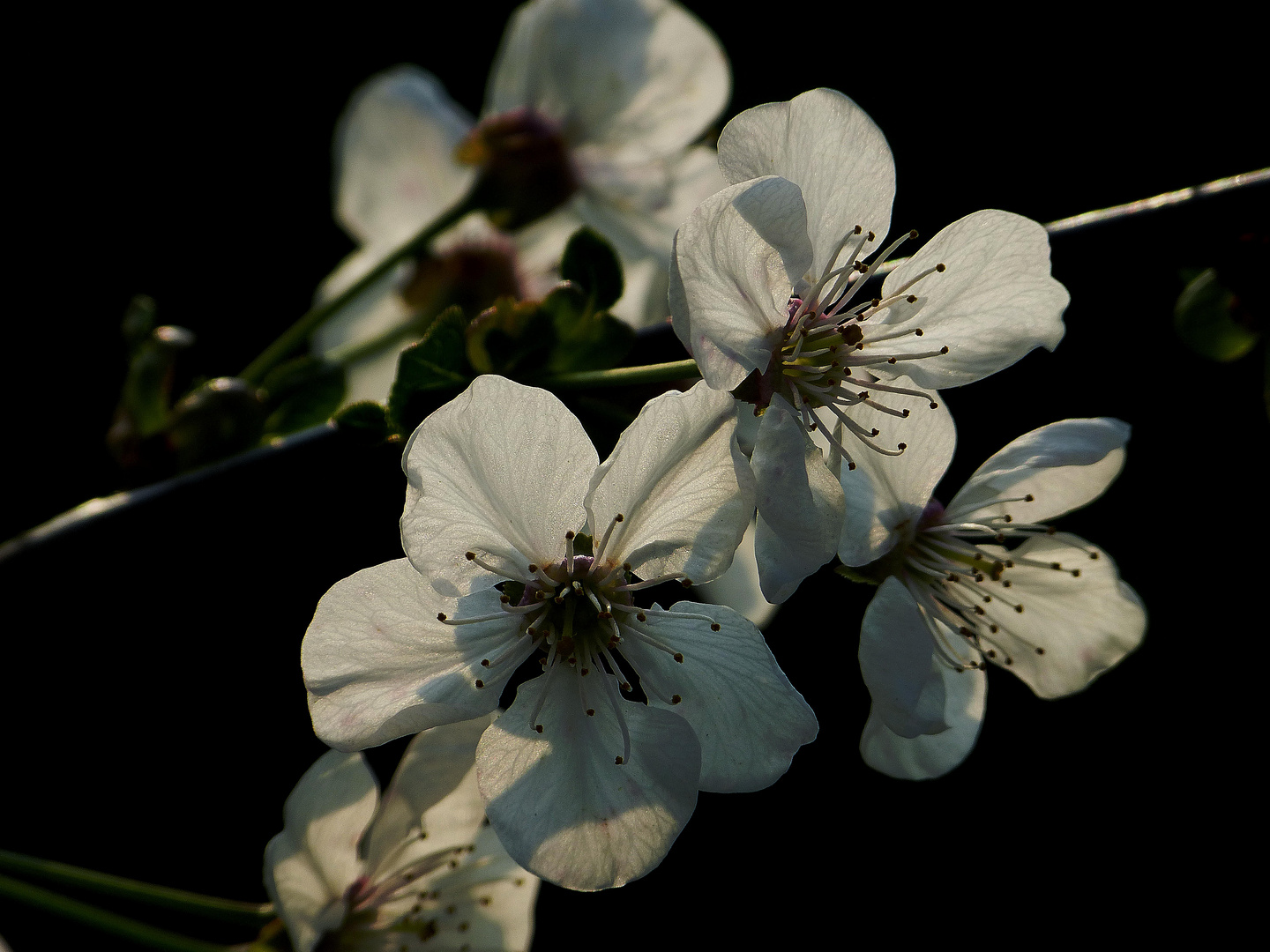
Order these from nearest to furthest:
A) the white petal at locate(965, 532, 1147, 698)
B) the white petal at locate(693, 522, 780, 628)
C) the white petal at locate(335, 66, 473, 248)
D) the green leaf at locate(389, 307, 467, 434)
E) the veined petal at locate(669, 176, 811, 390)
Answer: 1. the veined petal at locate(669, 176, 811, 390)
2. the green leaf at locate(389, 307, 467, 434)
3. the white petal at locate(965, 532, 1147, 698)
4. the white petal at locate(693, 522, 780, 628)
5. the white petal at locate(335, 66, 473, 248)

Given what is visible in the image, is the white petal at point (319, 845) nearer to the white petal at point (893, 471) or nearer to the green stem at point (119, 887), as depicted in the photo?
the green stem at point (119, 887)

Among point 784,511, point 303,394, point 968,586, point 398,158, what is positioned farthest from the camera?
point 398,158

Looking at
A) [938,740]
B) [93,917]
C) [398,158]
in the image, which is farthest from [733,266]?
[398,158]

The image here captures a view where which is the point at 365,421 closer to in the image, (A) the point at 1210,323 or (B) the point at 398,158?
(A) the point at 1210,323

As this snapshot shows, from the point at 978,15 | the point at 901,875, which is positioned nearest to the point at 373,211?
the point at 901,875

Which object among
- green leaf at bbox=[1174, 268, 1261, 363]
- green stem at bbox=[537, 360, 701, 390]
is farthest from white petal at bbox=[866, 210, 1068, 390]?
green leaf at bbox=[1174, 268, 1261, 363]

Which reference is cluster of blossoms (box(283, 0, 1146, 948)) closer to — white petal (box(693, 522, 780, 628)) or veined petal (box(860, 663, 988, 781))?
veined petal (box(860, 663, 988, 781))
